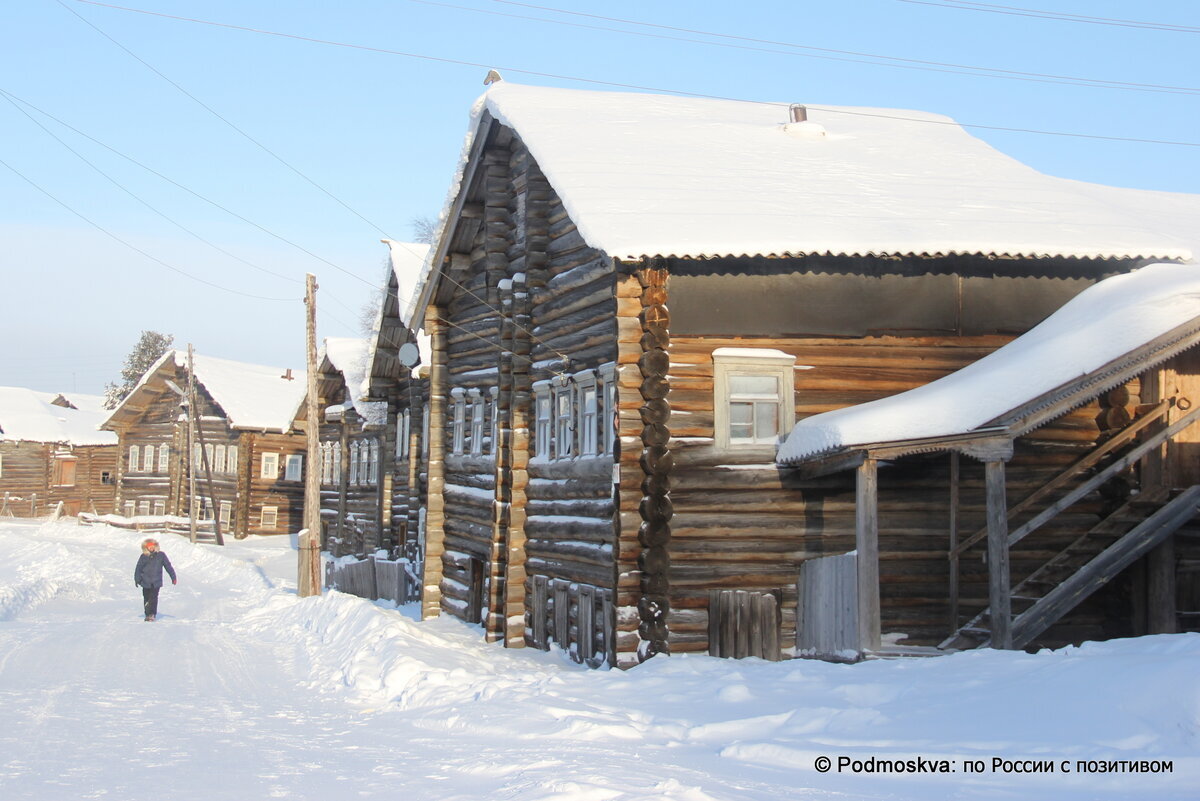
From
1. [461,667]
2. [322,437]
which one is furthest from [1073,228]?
[322,437]

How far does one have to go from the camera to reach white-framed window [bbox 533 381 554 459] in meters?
18.8

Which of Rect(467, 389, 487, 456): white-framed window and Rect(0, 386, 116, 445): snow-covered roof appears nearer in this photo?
Rect(467, 389, 487, 456): white-framed window

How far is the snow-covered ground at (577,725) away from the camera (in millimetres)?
7926

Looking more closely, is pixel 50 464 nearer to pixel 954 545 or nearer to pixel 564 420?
pixel 564 420

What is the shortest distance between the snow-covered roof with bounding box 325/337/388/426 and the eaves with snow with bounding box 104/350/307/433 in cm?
880

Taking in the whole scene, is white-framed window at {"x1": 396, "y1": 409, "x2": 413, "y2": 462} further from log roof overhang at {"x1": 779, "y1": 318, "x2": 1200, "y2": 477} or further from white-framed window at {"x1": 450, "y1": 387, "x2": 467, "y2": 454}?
log roof overhang at {"x1": 779, "y1": 318, "x2": 1200, "y2": 477}

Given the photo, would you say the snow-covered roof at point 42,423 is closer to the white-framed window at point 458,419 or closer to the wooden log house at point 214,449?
the wooden log house at point 214,449

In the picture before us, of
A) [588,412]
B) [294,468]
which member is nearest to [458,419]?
[588,412]

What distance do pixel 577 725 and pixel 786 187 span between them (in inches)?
376

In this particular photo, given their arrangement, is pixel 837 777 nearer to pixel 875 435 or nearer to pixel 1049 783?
pixel 1049 783

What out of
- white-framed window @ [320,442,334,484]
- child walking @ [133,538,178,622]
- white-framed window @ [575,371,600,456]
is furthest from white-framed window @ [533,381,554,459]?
white-framed window @ [320,442,334,484]

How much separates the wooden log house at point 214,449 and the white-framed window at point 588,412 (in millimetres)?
34426

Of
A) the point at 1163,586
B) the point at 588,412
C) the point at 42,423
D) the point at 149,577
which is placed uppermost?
the point at 42,423

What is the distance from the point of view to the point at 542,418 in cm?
1908
